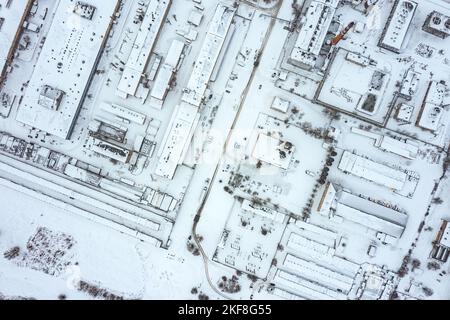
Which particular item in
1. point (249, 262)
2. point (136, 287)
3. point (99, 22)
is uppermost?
point (99, 22)

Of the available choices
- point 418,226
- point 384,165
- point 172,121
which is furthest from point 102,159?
point 418,226

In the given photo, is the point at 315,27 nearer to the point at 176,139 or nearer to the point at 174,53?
the point at 174,53

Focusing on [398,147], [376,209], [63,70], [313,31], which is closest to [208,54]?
[313,31]

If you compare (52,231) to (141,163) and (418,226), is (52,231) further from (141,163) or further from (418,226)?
(418,226)

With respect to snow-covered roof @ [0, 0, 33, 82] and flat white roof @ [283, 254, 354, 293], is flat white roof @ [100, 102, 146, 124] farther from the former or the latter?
flat white roof @ [283, 254, 354, 293]

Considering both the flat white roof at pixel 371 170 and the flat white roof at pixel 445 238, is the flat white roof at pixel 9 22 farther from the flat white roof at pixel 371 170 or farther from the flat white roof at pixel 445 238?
the flat white roof at pixel 445 238

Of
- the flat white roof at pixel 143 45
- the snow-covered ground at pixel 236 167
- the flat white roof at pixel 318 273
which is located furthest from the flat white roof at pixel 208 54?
the flat white roof at pixel 318 273
